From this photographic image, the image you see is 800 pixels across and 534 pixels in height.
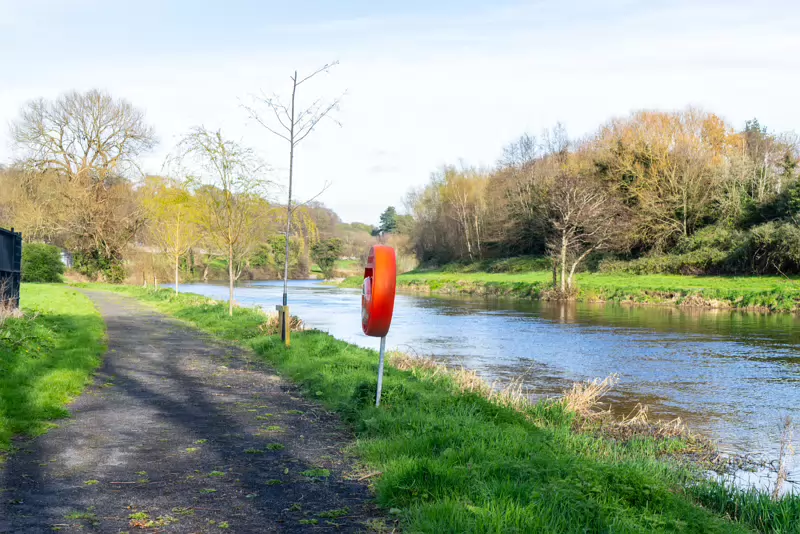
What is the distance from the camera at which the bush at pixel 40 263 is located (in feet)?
133

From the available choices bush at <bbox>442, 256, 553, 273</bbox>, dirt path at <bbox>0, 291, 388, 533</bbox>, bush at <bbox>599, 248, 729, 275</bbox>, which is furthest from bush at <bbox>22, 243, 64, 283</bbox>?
bush at <bbox>599, 248, 729, 275</bbox>

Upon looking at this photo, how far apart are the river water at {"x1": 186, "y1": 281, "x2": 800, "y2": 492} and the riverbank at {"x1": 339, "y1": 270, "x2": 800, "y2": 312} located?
8.05ft

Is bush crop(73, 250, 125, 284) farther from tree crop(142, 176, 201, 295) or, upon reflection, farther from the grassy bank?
the grassy bank

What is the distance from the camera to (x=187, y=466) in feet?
19.5

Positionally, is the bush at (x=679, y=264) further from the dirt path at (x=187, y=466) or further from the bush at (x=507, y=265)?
the dirt path at (x=187, y=466)

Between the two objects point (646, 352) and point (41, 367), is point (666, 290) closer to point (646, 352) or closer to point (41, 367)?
point (646, 352)

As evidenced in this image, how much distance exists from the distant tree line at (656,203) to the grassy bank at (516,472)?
30.8m

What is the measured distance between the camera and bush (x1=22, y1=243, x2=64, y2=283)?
40531 mm

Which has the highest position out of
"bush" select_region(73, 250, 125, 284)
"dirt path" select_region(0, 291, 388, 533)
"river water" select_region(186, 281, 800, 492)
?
"bush" select_region(73, 250, 125, 284)

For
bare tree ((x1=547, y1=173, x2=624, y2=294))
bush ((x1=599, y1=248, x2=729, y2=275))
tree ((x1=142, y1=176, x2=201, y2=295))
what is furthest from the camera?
bush ((x1=599, y1=248, x2=729, y2=275))

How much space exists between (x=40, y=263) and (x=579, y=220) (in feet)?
108

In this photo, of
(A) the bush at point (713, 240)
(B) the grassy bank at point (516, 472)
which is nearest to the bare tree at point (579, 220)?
(A) the bush at point (713, 240)

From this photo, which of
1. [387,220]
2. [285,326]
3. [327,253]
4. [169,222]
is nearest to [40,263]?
[169,222]

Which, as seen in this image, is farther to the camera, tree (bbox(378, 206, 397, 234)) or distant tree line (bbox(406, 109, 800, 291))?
tree (bbox(378, 206, 397, 234))
